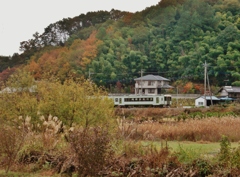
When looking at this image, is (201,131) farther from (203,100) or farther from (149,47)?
(149,47)

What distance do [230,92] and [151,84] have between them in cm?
1071

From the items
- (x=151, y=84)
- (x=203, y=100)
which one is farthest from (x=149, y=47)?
(x=203, y=100)

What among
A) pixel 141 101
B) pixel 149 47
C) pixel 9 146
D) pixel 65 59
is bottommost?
pixel 9 146

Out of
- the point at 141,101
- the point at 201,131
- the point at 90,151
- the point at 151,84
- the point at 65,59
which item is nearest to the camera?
the point at 90,151

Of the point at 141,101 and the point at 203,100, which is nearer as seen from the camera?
the point at 141,101

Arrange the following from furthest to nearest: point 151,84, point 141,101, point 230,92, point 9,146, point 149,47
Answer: point 149,47, point 151,84, point 230,92, point 141,101, point 9,146

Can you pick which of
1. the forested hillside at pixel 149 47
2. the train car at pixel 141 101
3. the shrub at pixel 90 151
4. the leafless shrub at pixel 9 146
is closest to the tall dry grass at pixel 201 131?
the leafless shrub at pixel 9 146

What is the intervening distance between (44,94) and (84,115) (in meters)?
2.03

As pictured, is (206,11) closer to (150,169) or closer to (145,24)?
(145,24)

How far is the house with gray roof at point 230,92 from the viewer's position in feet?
145

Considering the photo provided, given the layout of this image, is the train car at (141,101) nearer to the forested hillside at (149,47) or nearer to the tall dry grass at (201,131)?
the forested hillside at (149,47)

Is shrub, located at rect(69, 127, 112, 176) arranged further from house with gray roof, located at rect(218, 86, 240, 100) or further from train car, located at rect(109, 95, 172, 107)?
house with gray roof, located at rect(218, 86, 240, 100)

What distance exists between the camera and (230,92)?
145 feet

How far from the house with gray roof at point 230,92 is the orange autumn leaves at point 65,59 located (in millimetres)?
20483
